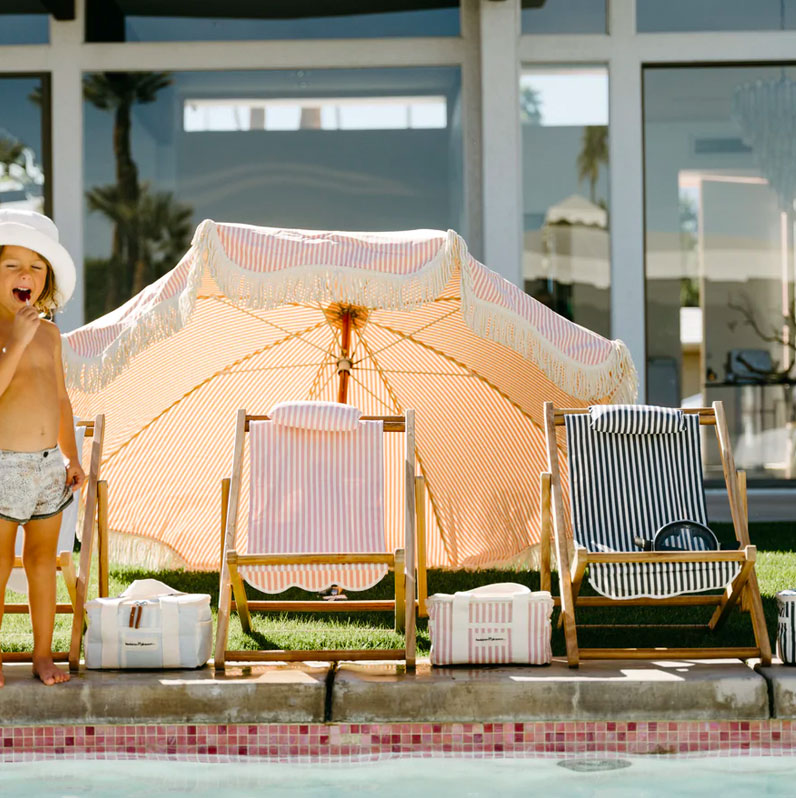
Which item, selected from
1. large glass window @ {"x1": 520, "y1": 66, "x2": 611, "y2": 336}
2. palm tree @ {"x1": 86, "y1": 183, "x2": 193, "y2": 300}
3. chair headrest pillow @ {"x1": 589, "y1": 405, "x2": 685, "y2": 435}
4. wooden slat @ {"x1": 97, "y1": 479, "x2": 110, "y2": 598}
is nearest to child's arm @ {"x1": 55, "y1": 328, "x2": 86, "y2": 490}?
wooden slat @ {"x1": 97, "y1": 479, "x2": 110, "y2": 598}

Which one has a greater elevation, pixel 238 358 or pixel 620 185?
pixel 620 185

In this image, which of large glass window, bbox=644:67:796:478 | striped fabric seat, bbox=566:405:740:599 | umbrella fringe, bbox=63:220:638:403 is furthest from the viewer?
large glass window, bbox=644:67:796:478

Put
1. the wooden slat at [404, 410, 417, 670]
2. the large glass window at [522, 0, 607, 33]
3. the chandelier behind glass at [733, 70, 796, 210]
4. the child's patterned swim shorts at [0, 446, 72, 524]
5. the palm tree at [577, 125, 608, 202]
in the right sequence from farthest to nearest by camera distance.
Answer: the chandelier behind glass at [733, 70, 796, 210], the palm tree at [577, 125, 608, 202], the large glass window at [522, 0, 607, 33], the wooden slat at [404, 410, 417, 670], the child's patterned swim shorts at [0, 446, 72, 524]

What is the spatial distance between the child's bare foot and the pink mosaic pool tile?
0.15 metres

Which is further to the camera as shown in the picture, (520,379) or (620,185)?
(620,185)

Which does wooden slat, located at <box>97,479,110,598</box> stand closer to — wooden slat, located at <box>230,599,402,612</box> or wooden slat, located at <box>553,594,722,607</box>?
wooden slat, located at <box>230,599,402,612</box>

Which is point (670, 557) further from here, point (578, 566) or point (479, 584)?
point (479, 584)

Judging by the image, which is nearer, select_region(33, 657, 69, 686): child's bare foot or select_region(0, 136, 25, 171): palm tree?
select_region(33, 657, 69, 686): child's bare foot

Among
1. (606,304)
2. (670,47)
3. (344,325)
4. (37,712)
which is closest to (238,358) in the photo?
(344,325)

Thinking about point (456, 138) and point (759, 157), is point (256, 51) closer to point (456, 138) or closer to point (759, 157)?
point (456, 138)

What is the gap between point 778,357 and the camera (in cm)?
980

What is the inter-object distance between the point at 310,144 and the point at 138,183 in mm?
1497

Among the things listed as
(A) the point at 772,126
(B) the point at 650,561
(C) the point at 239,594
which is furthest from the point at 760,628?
(A) the point at 772,126

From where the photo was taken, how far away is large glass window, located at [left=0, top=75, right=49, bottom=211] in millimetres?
9734
